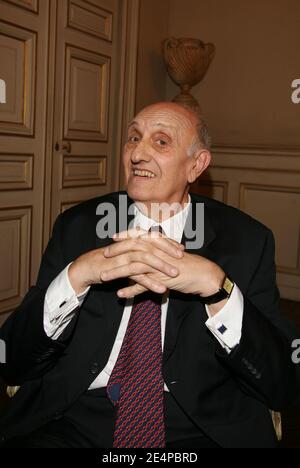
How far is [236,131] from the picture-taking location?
4797mm

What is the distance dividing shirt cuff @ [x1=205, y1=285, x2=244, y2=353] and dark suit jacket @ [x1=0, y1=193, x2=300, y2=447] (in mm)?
16

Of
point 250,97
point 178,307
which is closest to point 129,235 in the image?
point 178,307

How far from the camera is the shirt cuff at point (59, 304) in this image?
1.25 meters

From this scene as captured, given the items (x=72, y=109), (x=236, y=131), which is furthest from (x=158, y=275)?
(x=236, y=131)

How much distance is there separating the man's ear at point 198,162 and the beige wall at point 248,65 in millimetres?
3084

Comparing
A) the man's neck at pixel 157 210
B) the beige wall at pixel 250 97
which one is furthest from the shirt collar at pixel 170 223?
the beige wall at pixel 250 97

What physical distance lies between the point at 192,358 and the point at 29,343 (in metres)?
0.45

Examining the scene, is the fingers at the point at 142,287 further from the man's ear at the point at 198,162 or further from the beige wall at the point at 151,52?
the beige wall at the point at 151,52

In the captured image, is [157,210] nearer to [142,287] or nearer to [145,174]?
[145,174]

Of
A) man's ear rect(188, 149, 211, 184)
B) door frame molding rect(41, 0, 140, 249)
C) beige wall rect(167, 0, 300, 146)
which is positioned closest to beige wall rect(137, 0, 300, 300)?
beige wall rect(167, 0, 300, 146)

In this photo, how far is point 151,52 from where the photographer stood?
479 cm

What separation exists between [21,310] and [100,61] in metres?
3.34

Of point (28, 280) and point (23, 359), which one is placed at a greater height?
point (23, 359)
